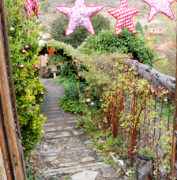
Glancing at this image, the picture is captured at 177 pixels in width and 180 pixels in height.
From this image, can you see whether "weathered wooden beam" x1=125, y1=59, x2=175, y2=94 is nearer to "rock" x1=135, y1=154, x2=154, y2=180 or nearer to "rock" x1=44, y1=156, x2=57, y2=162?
"rock" x1=135, y1=154, x2=154, y2=180

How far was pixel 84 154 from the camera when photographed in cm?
384

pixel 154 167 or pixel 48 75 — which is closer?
pixel 154 167

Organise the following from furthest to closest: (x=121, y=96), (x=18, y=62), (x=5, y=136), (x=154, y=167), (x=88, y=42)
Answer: (x=88, y=42)
(x=121, y=96)
(x=18, y=62)
(x=154, y=167)
(x=5, y=136)

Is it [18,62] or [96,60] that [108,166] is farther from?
[96,60]

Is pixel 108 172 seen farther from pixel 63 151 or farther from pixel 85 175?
pixel 63 151

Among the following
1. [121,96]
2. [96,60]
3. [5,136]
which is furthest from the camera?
[96,60]

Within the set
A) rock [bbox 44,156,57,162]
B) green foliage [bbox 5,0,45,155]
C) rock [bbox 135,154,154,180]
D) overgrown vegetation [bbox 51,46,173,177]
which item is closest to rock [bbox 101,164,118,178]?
overgrown vegetation [bbox 51,46,173,177]

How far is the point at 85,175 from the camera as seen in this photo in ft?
10.0

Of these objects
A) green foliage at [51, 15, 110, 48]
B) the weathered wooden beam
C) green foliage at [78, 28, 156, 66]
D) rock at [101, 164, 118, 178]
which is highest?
green foliage at [51, 15, 110, 48]

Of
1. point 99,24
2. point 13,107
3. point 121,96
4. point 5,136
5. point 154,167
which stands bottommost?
point 154,167

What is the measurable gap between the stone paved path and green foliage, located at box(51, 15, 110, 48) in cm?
929

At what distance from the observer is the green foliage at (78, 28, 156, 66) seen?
26.1ft

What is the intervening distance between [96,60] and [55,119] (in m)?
2.16

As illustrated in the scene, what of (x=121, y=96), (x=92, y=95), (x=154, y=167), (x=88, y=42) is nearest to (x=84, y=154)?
(x=121, y=96)
